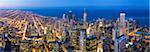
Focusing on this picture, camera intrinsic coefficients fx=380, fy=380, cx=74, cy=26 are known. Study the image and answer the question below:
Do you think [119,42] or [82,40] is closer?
[119,42]

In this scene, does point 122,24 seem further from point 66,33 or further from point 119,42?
point 66,33

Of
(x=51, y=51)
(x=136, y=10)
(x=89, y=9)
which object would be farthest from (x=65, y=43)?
(x=136, y=10)

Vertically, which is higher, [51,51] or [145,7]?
[145,7]

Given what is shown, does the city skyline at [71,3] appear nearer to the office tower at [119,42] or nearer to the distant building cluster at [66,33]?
the distant building cluster at [66,33]

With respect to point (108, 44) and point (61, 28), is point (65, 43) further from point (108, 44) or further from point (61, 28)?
point (108, 44)

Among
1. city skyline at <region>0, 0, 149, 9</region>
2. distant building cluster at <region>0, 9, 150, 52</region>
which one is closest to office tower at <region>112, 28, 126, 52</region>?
distant building cluster at <region>0, 9, 150, 52</region>

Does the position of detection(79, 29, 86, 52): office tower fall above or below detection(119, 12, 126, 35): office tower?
below

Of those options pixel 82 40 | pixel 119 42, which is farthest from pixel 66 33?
pixel 119 42

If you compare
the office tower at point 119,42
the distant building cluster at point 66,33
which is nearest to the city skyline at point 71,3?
the distant building cluster at point 66,33

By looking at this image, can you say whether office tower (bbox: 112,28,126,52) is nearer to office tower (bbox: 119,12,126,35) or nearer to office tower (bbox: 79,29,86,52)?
office tower (bbox: 119,12,126,35)

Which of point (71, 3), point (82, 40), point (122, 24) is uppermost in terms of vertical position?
point (71, 3)

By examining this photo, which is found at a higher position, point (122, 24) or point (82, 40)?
point (122, 24)
